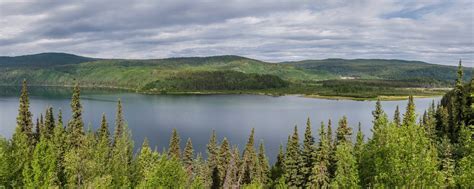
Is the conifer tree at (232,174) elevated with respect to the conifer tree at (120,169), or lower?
lower

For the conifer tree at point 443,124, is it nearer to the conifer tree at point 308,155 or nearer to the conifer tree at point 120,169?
the conifer tree at point 308,155

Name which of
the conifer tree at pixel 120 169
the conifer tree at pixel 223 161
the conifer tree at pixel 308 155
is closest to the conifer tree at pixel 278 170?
the conifer tree at pixel 308 155

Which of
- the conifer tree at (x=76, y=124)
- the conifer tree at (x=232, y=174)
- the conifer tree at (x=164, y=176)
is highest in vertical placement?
the conifer tree at (x=76, y=124)

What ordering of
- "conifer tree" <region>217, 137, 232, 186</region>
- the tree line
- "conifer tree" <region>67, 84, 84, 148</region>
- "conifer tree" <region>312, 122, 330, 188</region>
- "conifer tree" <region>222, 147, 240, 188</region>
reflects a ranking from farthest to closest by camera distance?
"conifer tree" <region>217, 137, 232, 186</region> < "conifer tree" <region>222, 147, 240, 188</region> < "conifer tree" <region>312, 122, 330, 188</region> < "conifer tree" <region>67, 84, 84, 148</region> < the tree line

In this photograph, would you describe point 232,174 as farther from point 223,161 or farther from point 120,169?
point 120,169

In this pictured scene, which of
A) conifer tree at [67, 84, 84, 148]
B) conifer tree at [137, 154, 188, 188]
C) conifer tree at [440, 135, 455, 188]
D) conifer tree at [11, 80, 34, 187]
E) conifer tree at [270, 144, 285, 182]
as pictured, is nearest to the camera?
conifer tree at [440, 135, 455, 188]

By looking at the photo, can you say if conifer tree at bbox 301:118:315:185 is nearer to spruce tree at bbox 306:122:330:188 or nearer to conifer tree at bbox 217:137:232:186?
spruce tree at bbox 306:122:330:188

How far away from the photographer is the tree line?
31422 millimetres

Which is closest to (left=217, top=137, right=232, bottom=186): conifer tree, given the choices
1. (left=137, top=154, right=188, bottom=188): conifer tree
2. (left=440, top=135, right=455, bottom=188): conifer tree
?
(left=137, top=154, right=188, bottom=188): conifer tree

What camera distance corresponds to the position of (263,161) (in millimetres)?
87312

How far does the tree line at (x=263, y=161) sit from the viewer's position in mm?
31422

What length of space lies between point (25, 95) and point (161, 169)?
39.7 meters

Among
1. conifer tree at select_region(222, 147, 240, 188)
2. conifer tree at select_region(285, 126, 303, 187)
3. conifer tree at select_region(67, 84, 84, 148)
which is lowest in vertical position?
conifer tree at select_region(222, 147, 240, 188)

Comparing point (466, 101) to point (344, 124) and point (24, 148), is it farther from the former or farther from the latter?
point (24, 148)
